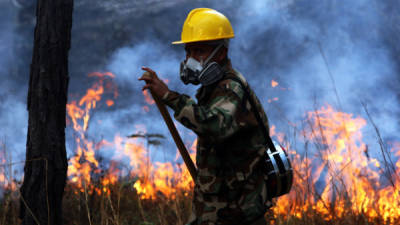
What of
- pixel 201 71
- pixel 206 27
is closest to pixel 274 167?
pixel 201 71

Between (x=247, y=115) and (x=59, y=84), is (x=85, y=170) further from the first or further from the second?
(x=247, y=115)

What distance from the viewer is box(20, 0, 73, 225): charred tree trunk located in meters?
3.85

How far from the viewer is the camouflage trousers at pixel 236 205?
2.22 meters

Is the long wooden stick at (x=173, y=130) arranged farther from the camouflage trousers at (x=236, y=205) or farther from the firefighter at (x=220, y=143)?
the camouflage trousers at (x=236, y=205)

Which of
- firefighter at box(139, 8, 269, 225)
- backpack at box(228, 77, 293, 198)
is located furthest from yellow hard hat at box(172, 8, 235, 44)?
backpack at box(228, 77, 293, 198)

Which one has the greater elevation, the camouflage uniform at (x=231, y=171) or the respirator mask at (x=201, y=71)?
the respirator mask at (x=201, y=71)

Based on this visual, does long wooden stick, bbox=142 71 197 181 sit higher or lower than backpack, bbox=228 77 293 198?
Answer: higher

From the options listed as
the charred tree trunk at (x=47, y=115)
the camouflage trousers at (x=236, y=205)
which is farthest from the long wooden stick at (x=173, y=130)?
the charred tree trunk at (x=47, y=115)

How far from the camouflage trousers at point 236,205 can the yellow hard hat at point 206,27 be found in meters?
0.81

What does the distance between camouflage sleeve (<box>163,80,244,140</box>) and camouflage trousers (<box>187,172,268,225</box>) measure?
0.41 meters

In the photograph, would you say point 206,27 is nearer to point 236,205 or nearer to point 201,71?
point 201,71

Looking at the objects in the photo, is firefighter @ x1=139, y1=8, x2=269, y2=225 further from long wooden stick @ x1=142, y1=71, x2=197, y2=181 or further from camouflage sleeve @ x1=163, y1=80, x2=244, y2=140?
long wooden stick @ x1=142, y1=71, x2=197, y2=181

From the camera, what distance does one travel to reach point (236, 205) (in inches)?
87.7

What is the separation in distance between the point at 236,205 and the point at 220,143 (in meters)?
0.35
